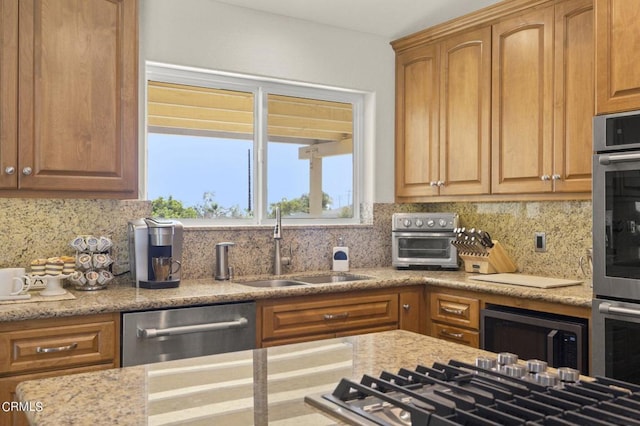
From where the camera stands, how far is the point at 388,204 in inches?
159

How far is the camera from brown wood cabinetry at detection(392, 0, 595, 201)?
2.96 m

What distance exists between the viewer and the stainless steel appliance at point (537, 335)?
254 cm

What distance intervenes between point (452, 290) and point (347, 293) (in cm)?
59

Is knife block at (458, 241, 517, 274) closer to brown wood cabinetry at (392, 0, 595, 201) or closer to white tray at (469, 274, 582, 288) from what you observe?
white tray at (469, 274, 582, 288)

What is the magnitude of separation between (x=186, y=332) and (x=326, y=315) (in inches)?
30.3

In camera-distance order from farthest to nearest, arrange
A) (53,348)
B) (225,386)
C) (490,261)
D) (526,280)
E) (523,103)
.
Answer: (490,261) < (523,103) < (526,280) < (53,348) < (225,386)

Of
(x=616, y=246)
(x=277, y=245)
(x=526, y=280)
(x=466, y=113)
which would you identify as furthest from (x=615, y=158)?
(x=277, y=245)

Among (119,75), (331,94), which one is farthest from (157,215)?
(331,94)

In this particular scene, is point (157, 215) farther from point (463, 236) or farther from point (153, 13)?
point (463, 236)

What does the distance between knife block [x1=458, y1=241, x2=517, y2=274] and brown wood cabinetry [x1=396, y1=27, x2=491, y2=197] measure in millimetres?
374

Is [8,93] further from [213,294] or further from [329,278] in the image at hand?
[329,278]

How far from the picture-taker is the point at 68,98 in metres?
2.61

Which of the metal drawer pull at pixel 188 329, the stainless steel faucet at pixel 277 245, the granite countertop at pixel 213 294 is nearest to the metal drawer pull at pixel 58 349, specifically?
the granite countertop at pixel 213 294

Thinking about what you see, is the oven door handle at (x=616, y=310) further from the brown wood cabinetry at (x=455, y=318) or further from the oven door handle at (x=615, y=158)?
the brown wood cabinetry at (x=455, y=318)
